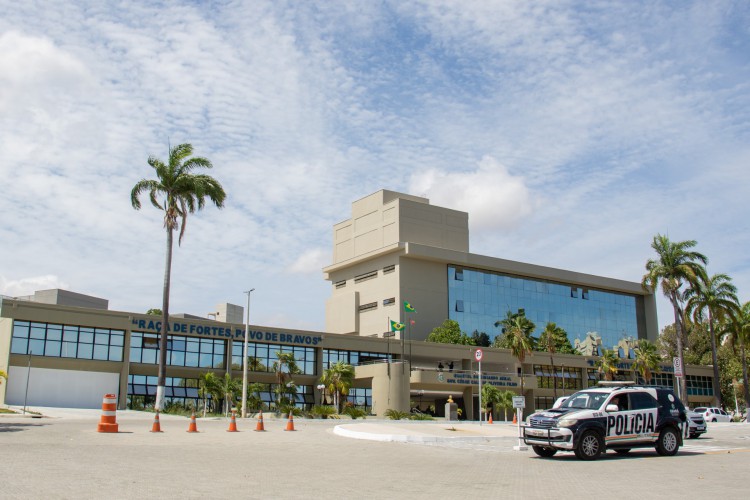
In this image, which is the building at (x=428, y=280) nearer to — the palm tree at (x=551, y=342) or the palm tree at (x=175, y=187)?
the palm tree at (x=551, y=342)

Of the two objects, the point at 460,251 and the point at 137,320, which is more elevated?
the point at 460,251

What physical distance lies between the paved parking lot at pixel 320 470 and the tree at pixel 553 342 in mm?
47705

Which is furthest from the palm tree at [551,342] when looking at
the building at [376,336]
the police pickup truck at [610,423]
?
the police pickup truck at [610,423]

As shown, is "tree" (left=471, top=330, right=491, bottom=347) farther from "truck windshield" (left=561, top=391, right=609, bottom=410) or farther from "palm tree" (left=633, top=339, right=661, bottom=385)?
"truck windshield" (left=561, top=391, right=609, bottom=410)

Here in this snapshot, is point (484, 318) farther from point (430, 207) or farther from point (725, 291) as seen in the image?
point (725, 291)

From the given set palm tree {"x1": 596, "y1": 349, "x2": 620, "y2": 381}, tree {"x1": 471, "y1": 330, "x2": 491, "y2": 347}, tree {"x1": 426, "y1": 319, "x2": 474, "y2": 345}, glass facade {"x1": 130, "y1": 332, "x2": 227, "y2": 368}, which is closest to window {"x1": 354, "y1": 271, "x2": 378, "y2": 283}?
tree {"x1": 426, "y1": 319, "x2": 474, "y2": 345}

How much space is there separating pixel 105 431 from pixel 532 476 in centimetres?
1327

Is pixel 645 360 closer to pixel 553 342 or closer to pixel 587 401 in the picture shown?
pixel 553 342

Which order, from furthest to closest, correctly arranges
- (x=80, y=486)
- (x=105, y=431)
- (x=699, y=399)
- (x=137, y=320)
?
(x=699, y=399) < (x=137, y=320) < (x=105, y=431) < (x=80, y=486)

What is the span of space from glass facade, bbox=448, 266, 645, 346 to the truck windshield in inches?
2468

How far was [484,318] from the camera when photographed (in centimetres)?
8362

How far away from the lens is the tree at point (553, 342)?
68688 mm

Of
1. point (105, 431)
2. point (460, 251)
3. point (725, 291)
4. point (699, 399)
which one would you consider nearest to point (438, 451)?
point (105, 431)

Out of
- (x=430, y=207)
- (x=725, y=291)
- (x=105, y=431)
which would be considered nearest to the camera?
(x=105, y=431)
